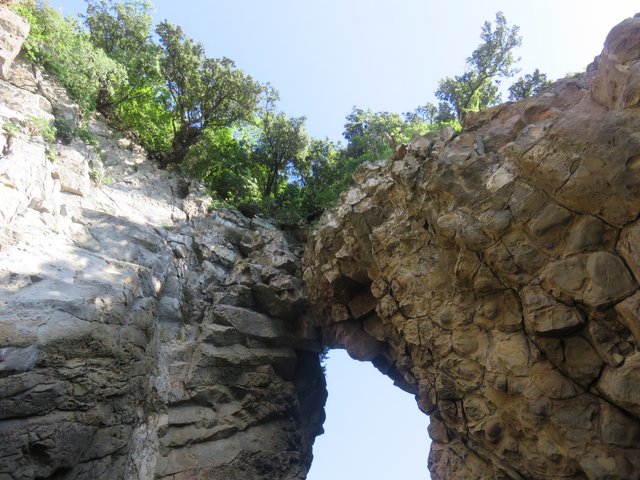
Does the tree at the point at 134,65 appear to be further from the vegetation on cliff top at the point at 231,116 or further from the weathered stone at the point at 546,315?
the weathered stone at the point at 546,315

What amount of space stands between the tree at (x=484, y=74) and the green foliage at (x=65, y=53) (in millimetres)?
15297

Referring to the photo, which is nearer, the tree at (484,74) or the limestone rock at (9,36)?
the limestone rock at (9,36)

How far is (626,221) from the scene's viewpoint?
267 inches

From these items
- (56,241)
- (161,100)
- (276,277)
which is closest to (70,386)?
(56,241)

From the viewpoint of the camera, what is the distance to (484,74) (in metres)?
20.3

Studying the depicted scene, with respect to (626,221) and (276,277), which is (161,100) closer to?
(276,277)

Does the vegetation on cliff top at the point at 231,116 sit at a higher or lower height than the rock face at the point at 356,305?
higher

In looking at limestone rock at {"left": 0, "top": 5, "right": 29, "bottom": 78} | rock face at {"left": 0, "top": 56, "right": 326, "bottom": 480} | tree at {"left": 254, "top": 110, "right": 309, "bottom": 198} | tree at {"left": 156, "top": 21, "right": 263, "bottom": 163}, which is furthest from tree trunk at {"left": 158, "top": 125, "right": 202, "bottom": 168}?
limestone rock at {"left": 0, "top": 5, "right": 29, "bottom": 78}

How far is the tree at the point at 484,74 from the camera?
19922mm

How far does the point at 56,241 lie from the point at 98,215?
207cm

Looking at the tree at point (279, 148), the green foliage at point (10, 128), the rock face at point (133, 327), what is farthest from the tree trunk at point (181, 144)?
the green foliage at point (10, 128)

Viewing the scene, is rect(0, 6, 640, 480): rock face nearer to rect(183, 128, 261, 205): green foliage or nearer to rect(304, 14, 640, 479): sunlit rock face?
rect(304, 14, 640, 479): sunlit rock face

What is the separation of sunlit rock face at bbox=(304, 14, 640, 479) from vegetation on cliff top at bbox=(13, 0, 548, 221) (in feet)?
24.9

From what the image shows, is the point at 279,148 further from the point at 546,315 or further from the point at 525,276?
the point at 546,315
